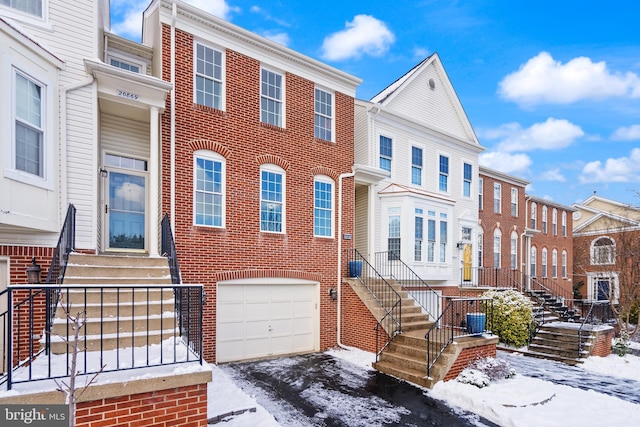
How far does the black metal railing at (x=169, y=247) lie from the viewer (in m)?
6.89

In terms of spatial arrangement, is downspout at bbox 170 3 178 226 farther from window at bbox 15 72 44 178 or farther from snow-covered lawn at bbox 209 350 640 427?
snow-covered lawn at bbox 209 350 640 427

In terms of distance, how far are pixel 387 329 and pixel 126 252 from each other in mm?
6597

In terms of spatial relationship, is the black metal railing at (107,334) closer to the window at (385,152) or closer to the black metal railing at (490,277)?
the window at (385,152)

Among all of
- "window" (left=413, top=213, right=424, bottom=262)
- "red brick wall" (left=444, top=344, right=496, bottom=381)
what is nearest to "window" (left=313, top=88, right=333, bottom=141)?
"window" (left=413, top=213, right=424, bottom=262)

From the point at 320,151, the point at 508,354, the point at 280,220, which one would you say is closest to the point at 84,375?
the point at 280,220

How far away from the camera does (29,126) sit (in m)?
6.17

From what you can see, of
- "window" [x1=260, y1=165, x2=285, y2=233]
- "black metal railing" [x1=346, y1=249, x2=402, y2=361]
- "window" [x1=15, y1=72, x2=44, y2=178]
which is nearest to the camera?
"window" [x1=15, y1=72, x2=44, y2=178]

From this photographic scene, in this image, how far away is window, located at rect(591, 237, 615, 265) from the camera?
21.0 metres

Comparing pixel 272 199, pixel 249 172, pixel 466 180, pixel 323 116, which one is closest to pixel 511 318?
pixel 466 180

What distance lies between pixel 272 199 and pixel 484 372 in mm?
6458

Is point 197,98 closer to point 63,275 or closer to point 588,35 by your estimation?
point 63,275

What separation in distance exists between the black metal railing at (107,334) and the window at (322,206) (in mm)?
5270

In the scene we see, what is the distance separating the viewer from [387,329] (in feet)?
31.2

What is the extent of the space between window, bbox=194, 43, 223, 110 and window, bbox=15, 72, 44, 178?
333 centimetres
